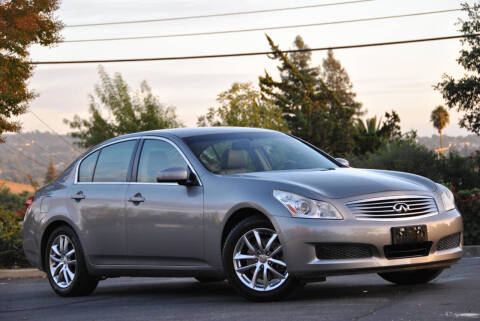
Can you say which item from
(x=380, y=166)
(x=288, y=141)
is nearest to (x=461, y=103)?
(x=380, y=166)

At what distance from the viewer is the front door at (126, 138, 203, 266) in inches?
340

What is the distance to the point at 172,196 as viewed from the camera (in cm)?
883

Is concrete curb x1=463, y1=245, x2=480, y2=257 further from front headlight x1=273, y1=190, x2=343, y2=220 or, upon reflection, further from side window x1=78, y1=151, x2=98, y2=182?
front headlight x1=273, y1=190, x2=343, y2=220

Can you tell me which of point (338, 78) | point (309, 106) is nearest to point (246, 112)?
point (309, 106)

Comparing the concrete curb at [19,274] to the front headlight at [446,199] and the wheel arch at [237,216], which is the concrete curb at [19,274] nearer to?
the wheel arch at [237,216]

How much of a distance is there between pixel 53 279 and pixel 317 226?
3.84 meters

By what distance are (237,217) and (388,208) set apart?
1351 mm

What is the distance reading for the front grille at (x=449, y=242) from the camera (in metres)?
8.20

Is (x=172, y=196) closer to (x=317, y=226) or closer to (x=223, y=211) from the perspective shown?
(x=223, y=211)

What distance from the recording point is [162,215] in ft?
29.2

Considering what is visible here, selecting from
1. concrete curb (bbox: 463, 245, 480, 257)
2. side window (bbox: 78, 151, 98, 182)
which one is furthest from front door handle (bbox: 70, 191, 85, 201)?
concrete curb (bbox: 463, 245, 480, 257)

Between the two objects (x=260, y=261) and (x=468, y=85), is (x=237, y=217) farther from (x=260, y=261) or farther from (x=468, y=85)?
(x=468, y=85)

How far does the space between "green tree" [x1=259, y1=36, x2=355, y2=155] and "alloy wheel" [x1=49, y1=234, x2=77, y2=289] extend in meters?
26.6

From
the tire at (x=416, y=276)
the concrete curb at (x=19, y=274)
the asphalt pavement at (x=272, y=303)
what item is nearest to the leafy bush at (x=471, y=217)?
the asphalt pavement at (x=272, y=303)
